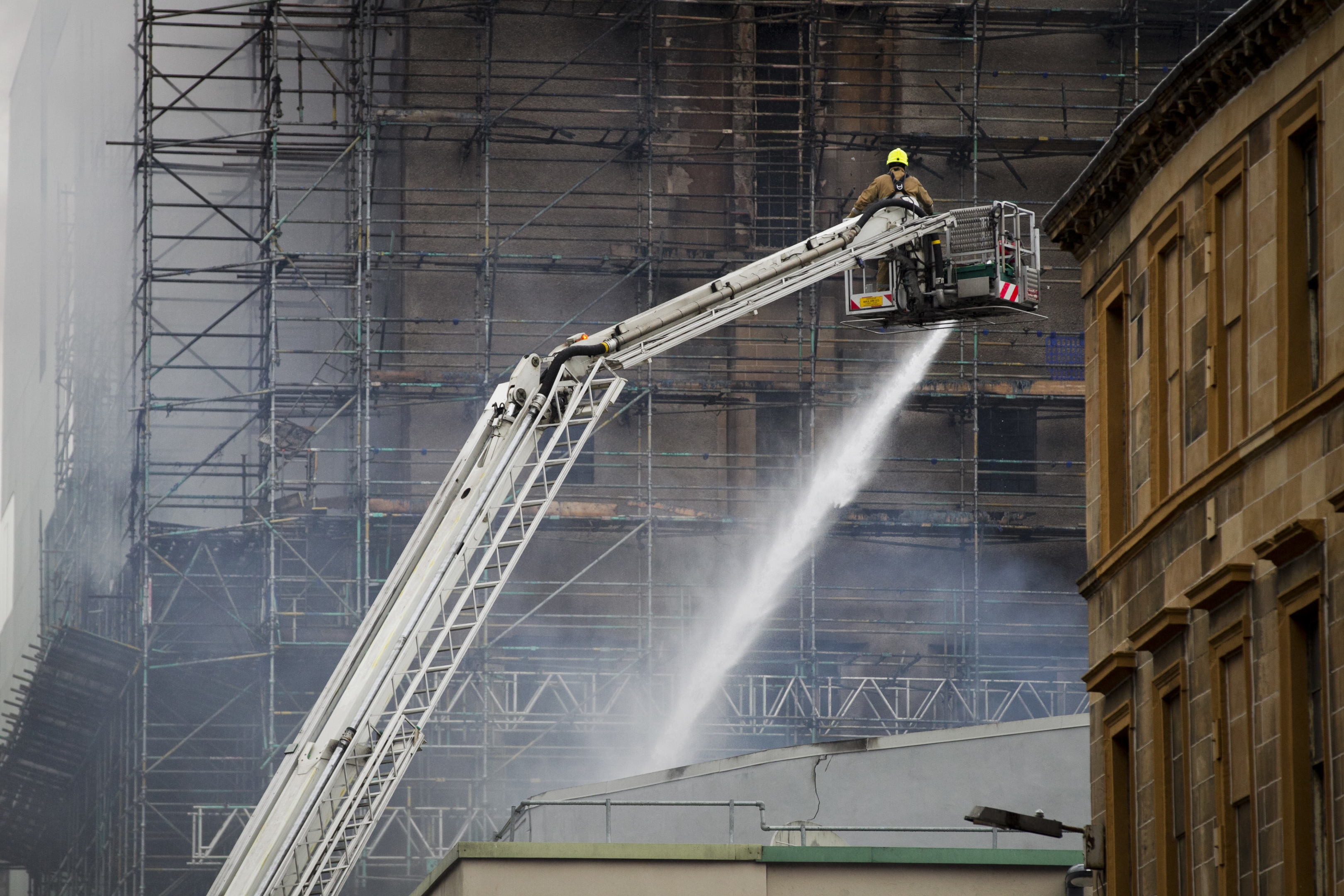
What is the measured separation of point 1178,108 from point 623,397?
80.5ft

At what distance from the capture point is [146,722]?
41.8 m

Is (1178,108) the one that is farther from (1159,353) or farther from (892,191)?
(892,191)

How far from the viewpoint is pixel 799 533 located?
4450 cm

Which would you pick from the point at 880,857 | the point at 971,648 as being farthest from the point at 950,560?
the point at 880,857

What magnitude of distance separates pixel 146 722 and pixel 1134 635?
2419 centimetres

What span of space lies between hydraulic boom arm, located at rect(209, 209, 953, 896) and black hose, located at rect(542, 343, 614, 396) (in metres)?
0.01

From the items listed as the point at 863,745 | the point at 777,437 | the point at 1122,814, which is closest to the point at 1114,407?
the point at 1122,814

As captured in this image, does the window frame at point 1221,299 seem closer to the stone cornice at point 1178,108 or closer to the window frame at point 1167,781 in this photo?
the stone cornice at point 1178,108

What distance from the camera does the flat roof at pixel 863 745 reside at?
31109 mm

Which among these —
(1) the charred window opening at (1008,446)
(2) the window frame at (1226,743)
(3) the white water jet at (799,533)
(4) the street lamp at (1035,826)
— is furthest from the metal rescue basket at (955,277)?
(1) the charred window opening at (1008,446)

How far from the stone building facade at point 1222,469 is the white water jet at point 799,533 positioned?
2013 cm

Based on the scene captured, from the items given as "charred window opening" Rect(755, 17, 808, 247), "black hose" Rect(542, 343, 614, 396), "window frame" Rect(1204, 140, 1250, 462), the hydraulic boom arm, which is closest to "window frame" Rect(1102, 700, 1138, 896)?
"window frame" Rect(1204, 140, 1250, 462)

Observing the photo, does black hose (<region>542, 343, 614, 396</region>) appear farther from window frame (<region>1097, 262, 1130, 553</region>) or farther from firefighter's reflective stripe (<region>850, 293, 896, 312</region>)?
window frame (<region>1097, 262, 1130, 553</region>)

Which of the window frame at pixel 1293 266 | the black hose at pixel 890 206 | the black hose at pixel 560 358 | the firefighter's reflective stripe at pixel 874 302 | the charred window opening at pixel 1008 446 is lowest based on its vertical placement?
the window frame at pixel 1293 266
